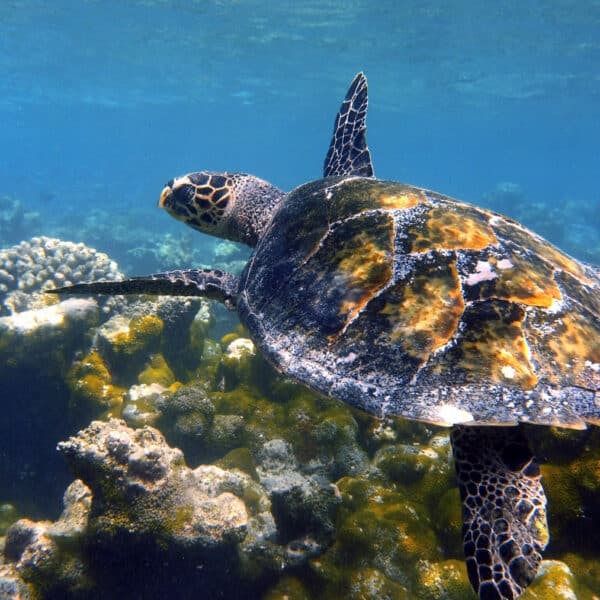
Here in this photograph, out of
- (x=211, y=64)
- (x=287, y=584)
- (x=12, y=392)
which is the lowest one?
(x=287, y=584)

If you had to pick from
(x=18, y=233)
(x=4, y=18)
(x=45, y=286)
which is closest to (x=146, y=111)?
(x=4, y=18)

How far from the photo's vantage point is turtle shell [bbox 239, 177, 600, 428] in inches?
78.4

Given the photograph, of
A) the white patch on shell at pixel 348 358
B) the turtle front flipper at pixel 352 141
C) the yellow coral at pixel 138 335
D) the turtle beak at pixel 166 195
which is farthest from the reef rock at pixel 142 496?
the turtle front flipper at pixel 352 141

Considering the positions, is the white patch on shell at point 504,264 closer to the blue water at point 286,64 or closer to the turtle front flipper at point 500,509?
the turtle front flipper at point 500,509

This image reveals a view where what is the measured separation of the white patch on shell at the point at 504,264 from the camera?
2361mm

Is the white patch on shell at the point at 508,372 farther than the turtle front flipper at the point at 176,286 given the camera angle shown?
No

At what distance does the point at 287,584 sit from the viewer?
2.89 meters

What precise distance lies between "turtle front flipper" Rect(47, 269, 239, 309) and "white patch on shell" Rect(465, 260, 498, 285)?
6.45 ft

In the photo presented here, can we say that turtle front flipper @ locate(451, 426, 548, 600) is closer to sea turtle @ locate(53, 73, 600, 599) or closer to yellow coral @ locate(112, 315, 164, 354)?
sea turtle @ locate(53, 73, 600, 599)

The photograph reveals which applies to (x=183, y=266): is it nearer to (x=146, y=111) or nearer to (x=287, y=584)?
(x=287, y=584)

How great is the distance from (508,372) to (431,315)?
47cm

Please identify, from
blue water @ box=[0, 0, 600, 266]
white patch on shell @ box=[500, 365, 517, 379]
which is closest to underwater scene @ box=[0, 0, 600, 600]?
white patch on shell @ box=[500, 365, 517, 379]

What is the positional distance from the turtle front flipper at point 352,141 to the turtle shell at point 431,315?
2.26 meters

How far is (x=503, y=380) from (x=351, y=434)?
2044 millimetres
